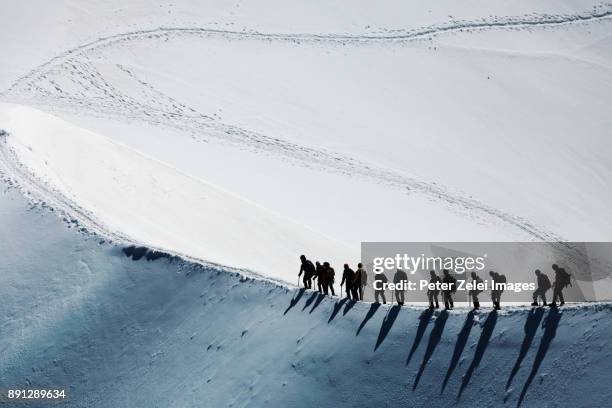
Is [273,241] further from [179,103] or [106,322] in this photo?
[179,103]

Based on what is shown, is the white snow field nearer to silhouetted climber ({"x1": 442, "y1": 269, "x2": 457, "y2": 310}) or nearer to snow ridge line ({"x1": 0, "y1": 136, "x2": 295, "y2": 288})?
snow ridge line ({"x1": 0, "y1": 136, "x2": 295, "y2": 288})

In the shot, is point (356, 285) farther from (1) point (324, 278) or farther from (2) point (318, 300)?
(2) point (318, 300)

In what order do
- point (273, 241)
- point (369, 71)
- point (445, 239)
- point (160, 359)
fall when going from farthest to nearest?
point (369, 71) < point (445, 239) < point (273, 241) < point (160, 359)

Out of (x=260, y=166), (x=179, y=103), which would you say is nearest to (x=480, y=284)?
(x=260, y=166)

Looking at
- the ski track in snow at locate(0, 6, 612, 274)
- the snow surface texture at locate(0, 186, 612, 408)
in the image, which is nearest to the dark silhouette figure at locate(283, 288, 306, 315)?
the snow surface texture at locate(0, 186, 612, 408)

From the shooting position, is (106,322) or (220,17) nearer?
(106,322)

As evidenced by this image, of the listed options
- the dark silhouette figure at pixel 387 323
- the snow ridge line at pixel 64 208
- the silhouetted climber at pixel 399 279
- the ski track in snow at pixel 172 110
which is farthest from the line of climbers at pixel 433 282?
the ski track in snow at pixel 172 110
